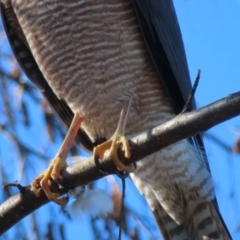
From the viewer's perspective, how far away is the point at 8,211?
2900 mm

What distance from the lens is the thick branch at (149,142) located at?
2473 millimetres

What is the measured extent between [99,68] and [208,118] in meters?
1.53

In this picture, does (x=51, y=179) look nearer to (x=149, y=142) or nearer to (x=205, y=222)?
(x=149, y=142)

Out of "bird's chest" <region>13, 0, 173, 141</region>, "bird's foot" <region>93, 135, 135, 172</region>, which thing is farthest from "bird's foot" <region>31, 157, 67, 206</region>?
"bird's chest" <region>13, 0, 173, 141</region>

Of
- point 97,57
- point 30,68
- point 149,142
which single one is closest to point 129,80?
point 97,57

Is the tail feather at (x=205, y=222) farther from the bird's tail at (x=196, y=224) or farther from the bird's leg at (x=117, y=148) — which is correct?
the bird's leg at (x=117, y=148)

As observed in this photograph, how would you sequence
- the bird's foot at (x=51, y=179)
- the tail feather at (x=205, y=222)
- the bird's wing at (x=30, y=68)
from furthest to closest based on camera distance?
the bird's wing at (x=30, y=68), the tail feather at (x=205, y=222), the bird's foot at (x=51, y=179)

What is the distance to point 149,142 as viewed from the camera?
2.69 metres

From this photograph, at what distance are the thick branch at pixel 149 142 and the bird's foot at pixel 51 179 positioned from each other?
99 millimetres

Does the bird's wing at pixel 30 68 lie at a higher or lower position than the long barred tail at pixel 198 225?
higher

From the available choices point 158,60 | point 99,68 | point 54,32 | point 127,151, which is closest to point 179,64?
point 158,60

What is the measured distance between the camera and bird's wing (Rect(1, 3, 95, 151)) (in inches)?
165

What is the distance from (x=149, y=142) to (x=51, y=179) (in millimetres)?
858

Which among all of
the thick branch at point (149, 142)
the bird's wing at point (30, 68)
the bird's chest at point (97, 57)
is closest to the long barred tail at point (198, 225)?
the bird's chest at point (97, 57)
